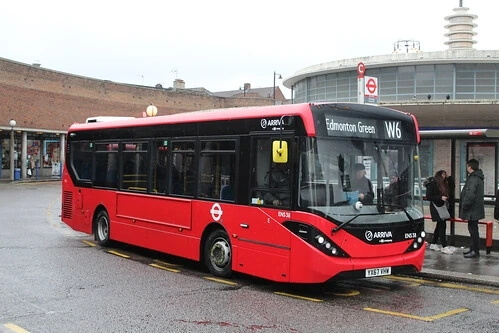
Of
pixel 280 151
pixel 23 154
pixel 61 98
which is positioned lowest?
pixel 280 151

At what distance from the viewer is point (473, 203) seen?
36.0ft

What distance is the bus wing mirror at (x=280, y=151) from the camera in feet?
26.1

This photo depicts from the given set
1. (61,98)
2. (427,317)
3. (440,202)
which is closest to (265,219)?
(427,317)

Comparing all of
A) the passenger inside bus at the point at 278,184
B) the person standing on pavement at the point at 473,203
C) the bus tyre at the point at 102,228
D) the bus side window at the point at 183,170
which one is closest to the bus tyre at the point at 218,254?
the bus side window at the point at 183,170

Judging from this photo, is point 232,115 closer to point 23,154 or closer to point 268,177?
point 268,177

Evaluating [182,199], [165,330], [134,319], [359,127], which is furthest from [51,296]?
[359,127]

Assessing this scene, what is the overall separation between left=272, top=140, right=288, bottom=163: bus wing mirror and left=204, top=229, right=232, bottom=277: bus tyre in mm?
1788

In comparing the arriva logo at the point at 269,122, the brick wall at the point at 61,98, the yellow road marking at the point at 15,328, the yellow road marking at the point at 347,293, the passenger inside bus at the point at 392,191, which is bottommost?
the yellow road marking at the point at 347,293

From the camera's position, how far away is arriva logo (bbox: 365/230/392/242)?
7895 millimetres

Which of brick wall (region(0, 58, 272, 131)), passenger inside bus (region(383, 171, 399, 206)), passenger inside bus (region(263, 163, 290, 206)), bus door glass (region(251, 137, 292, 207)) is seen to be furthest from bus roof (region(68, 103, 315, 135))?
brick wall (region(0, 58, 272, 131))

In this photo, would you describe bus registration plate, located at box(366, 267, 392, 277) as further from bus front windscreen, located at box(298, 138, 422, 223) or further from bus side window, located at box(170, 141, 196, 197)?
bus side window, located at box(170, 141, 196, 197)

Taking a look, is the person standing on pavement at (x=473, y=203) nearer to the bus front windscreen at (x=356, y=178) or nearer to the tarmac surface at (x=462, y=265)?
the tarmac surface at (x=462, y=265)

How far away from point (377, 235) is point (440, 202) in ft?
14.6

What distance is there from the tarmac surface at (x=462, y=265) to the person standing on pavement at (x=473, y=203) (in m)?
0.32
